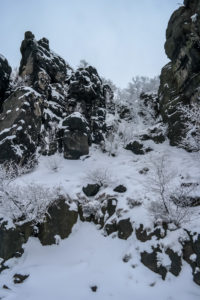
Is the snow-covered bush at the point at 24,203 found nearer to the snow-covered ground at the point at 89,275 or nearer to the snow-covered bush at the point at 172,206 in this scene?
the snow-covered ground at the point at 89,275

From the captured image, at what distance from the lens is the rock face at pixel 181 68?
20.2 m

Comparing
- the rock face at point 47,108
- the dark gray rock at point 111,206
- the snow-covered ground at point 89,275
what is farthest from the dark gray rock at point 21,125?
the dark gray rock at point 111,206

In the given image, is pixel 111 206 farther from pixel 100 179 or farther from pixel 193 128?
pixel 193 128

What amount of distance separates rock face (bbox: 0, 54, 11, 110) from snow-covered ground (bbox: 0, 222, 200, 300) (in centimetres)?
2308

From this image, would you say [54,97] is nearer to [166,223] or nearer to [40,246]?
[40,246]

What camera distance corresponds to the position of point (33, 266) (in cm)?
1082

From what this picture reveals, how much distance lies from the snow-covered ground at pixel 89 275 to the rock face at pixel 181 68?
13175 mm

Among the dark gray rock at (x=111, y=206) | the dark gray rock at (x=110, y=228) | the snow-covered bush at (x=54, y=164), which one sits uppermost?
the snow-covered bush at (x=54, y=164)

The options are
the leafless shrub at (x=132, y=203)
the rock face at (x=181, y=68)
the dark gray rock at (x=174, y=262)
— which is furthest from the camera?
the rock face at (x=181, y=68)

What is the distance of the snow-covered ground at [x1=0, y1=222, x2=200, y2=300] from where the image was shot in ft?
28.2

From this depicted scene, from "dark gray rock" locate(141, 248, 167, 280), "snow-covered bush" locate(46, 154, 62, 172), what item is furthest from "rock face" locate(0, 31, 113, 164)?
"dark gray rock" locate(141, 248, 167, 280)

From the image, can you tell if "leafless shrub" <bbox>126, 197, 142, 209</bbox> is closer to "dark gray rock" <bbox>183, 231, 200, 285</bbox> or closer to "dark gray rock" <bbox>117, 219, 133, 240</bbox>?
"dark gray rock" <bbox>117, 219, 133, 240</bbox>

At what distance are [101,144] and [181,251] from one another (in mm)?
17821

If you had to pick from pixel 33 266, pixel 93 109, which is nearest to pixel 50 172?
pixel 33 266
